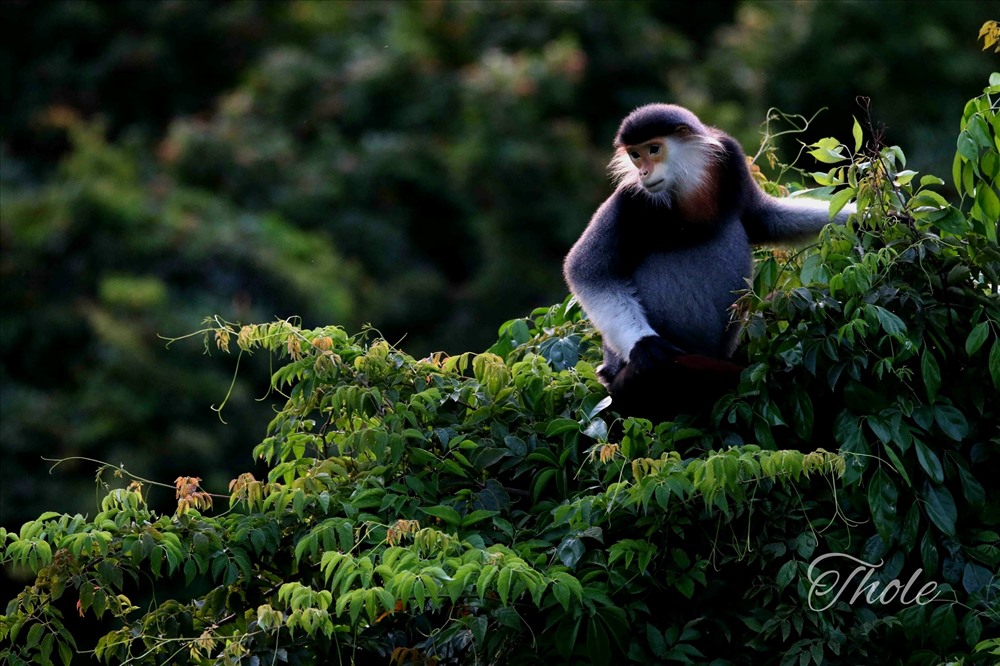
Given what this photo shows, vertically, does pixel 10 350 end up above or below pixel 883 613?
above

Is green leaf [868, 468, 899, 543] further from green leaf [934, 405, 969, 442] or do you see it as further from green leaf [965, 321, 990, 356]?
green leaf [965, 321, 990, 356]

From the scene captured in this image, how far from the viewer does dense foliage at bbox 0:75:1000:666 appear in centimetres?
278

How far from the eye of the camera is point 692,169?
374cm

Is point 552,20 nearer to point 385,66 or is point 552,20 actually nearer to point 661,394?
point 385,66

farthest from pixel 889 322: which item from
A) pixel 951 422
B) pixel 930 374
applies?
pixel 951 422

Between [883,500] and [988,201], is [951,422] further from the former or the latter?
[988,201]

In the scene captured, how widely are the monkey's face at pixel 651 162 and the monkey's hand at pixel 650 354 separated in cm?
43

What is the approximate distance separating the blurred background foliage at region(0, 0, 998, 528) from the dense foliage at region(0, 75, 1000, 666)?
198 inches

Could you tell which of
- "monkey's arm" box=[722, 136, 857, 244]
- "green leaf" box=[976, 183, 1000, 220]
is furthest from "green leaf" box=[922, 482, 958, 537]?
"monkey's arm" box=[722, 136, 857, 244]

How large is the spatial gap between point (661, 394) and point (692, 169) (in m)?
0.67

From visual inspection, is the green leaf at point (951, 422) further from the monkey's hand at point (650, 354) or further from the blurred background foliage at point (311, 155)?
the blurred background foliage at point (311, 155)

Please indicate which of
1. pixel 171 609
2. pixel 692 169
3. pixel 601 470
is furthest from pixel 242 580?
pixel 692 169

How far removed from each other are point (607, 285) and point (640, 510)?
98 cm

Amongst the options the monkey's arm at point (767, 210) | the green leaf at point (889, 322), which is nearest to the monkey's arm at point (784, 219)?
the monkey's arm at point (767, 210)
